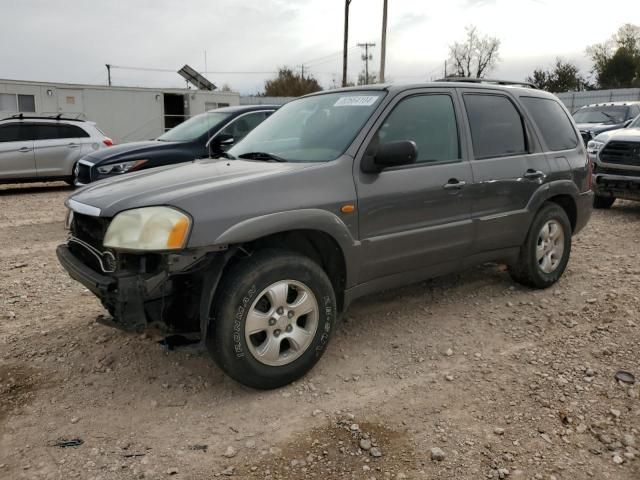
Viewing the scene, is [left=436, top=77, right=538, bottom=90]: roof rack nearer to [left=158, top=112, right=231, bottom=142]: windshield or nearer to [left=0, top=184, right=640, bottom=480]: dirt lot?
[left=0, top=184, right=640, bottom=480]: dirt lot

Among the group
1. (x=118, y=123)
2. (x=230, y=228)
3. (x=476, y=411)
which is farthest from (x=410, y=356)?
(x=118, y=123)

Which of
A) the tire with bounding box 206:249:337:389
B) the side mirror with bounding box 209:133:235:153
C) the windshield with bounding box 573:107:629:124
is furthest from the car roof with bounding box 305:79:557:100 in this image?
the windshield with bounding box 573:107:629:124

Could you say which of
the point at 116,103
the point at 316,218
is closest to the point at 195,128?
the point at 316,218

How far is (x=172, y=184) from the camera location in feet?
10.3

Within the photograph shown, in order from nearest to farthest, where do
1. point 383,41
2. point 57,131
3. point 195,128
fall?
point 195,128 < point 57,131 < point 383,41

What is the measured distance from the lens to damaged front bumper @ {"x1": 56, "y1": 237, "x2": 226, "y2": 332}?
9.25ft

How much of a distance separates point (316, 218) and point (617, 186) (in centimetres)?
696

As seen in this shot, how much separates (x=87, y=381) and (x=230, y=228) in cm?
144

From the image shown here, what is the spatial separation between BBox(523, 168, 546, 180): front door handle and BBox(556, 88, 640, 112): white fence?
960 inches

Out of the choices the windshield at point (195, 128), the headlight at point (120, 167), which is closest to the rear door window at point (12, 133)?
the windshield at point (195, 128)

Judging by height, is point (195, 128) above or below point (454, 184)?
above

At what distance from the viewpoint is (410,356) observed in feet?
12.1

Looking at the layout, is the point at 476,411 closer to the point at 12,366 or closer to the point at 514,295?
the point at 514,295

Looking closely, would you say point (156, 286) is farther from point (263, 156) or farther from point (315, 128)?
point (315, 128)
